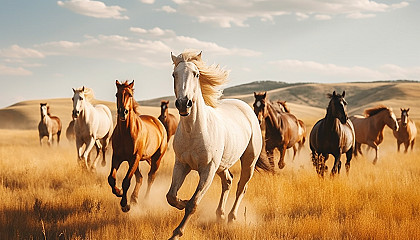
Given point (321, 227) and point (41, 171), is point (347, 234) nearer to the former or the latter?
point (321, 227)

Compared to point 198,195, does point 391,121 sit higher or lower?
higher

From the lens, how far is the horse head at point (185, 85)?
4.48m

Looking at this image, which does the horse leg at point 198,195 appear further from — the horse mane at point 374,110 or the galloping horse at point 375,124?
the horse mane at point 374,110

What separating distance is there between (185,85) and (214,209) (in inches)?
134

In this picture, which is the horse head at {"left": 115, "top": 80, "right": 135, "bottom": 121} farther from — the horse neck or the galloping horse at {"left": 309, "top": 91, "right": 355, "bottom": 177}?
the galloping horse at {"left": 309, "top": 91, "right": 355, "bottom": 177}

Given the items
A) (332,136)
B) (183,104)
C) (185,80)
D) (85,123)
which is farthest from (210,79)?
(85,123)

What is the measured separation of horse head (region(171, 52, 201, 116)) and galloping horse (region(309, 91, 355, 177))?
222 inches

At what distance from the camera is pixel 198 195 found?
499 cm

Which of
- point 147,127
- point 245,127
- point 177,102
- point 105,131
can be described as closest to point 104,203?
point 147,127

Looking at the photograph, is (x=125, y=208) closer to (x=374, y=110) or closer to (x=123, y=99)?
(x=123, y=99)

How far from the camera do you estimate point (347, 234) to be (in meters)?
5.32

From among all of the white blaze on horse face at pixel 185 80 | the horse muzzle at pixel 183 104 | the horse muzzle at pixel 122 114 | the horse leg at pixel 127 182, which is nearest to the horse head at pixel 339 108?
the horse leg at pixel 127 182

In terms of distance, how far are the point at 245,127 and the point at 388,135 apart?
93.9 feet

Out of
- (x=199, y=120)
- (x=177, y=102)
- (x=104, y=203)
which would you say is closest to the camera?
(x=177, y=102)
